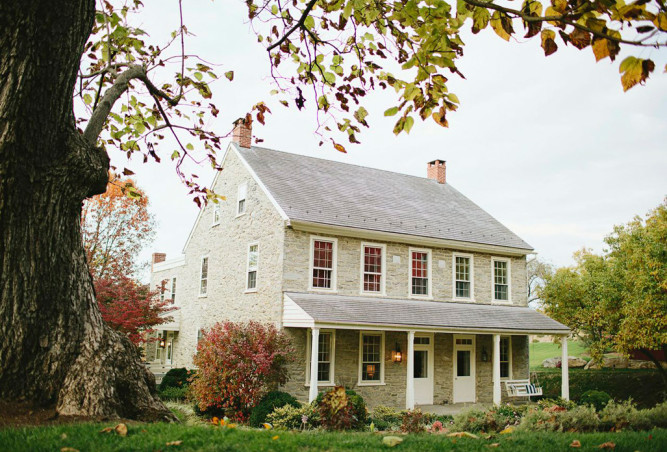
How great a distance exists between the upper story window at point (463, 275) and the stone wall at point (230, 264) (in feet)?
24.4

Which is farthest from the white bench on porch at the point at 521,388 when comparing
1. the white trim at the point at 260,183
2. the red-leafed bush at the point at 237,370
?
the white trim at the point at 260,183

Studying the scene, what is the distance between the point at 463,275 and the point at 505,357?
393cm

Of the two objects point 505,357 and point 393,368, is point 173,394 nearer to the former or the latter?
point 393,368

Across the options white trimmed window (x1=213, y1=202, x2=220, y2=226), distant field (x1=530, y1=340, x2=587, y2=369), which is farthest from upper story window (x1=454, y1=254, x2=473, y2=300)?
distant field (x1=530, y1=340, x2=587, y2=369)

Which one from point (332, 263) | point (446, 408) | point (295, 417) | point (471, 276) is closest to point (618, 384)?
point (471, 276)

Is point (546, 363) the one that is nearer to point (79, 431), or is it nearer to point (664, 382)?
point (664, 382)

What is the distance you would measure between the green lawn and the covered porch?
9.77m

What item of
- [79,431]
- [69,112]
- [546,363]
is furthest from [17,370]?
[546,363]

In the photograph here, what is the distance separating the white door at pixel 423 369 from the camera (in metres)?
19.5

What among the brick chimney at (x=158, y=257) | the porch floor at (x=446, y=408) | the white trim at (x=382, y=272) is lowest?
the porch floor at (x=446, y=408)

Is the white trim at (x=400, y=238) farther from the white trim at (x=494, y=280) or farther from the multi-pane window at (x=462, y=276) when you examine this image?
the multi-pane window at (x=462, y=276)

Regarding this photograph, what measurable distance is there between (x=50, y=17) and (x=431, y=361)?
58.5ft

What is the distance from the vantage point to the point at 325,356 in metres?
17.7

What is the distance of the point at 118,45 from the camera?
7.77 meters
